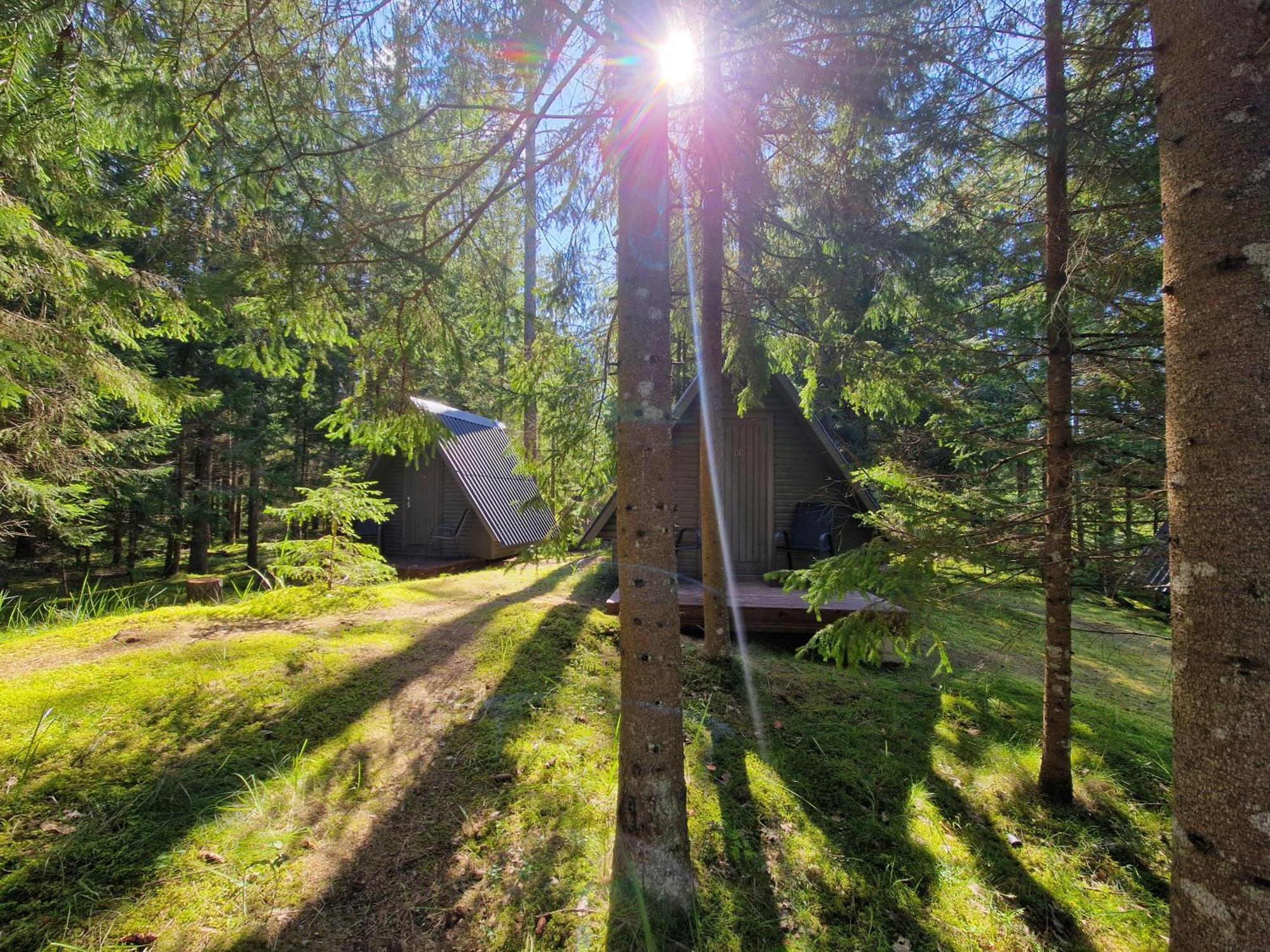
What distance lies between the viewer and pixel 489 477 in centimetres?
1386

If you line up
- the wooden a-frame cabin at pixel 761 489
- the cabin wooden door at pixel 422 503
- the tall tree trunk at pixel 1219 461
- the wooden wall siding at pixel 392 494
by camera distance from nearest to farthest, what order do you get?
the tall tree trunk at pixel 1219 461 → the wooden a-frame cabin at pixel 761 489 → the cabin wooden door at pixel 422 503 → the wooden wall siding at pixel 392 494

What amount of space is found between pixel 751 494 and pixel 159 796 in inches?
299

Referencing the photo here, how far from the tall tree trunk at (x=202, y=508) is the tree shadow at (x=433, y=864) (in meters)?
12.7

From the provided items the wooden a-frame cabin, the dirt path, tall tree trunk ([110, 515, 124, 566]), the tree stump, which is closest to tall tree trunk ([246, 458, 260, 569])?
tall tree trunk ([110, 515, 124, 566])

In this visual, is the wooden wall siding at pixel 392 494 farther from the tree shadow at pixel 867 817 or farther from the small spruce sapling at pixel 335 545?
the tree shadow at pixel 867 817

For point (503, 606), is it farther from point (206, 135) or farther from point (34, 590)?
point (34, 590)

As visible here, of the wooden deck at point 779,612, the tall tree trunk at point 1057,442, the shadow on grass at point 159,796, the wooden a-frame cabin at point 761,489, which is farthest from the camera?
the wooden a-frame cabin at point 761,489

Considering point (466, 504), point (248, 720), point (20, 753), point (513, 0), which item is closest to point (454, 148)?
point (513, 0)

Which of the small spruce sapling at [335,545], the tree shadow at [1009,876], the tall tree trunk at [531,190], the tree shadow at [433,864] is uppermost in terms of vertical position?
the tall tree trunk at [531,190]

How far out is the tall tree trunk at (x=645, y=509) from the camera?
254cm

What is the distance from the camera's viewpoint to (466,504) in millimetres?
13242

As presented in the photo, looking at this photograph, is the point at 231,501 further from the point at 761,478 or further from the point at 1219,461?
the point at 1219,461

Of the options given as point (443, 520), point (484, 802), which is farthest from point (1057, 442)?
point (443, 520)

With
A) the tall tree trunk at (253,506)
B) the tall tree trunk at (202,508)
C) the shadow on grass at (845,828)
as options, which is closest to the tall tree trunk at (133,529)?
the tall tree trunk at (202,508)
